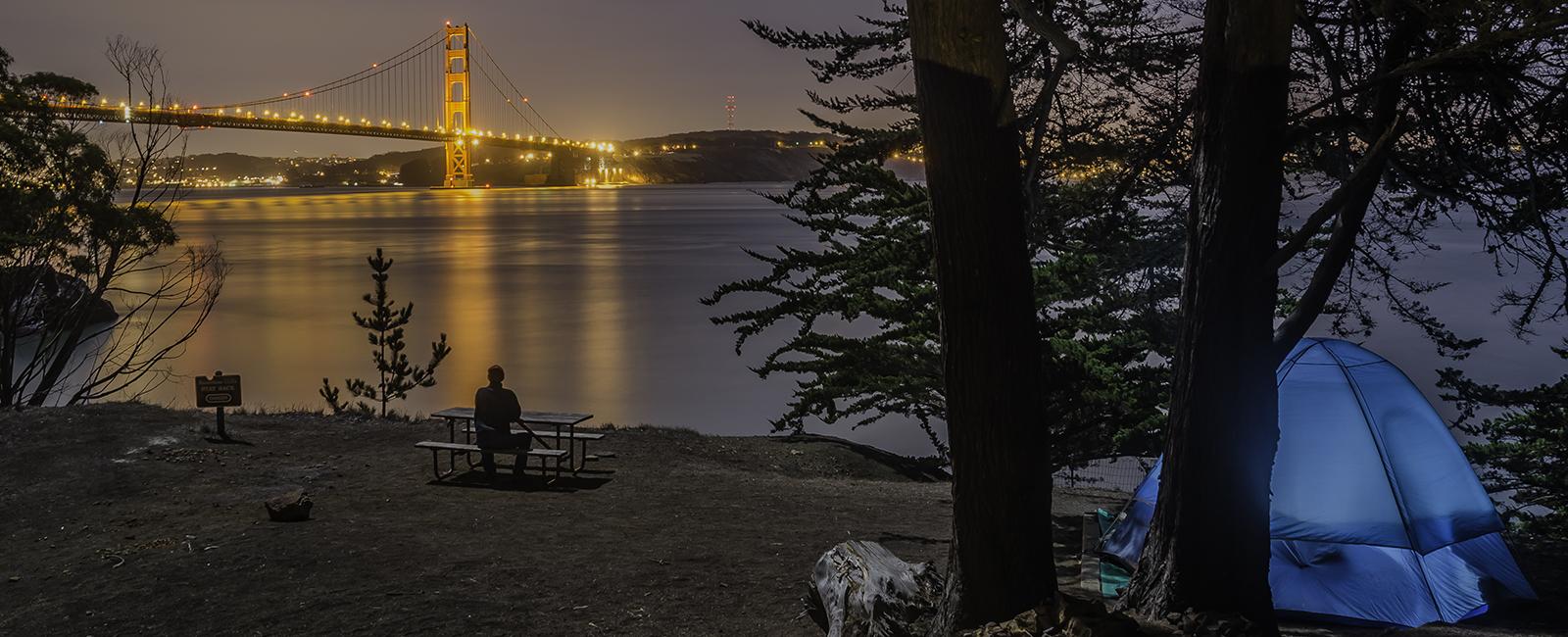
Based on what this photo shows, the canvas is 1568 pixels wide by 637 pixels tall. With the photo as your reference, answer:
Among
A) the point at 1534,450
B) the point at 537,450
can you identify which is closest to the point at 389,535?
the point at 537,450

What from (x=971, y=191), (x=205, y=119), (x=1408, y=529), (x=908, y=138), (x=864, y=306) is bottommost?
(x=1408, y=529)

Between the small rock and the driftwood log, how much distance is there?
429 cm

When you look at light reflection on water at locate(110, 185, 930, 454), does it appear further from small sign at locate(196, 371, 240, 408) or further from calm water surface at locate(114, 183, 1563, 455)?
small sign at locate(196, 371, 240, 408)

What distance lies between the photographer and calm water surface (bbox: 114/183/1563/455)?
82.5 ft

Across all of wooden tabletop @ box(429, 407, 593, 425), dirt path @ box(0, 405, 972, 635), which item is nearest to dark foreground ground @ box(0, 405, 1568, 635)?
dirt path @ box(0, 405, 972, 635)

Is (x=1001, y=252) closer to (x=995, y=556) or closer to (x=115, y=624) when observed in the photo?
(x=995, y=556)

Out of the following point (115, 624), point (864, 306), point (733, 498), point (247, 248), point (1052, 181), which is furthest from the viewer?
point (247, 248)

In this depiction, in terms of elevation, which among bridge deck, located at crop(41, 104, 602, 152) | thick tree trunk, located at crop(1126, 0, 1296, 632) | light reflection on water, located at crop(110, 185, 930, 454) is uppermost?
bridge deck, located at crop(41, 104, 602, 152)

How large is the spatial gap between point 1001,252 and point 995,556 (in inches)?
49.4

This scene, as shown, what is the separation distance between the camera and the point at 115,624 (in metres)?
5.88

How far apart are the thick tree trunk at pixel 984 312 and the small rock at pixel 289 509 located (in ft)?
17.5

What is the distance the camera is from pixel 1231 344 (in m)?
4.80

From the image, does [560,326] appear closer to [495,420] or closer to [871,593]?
[495,420]

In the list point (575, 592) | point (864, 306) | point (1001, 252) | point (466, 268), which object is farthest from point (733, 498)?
point (466, 268)
